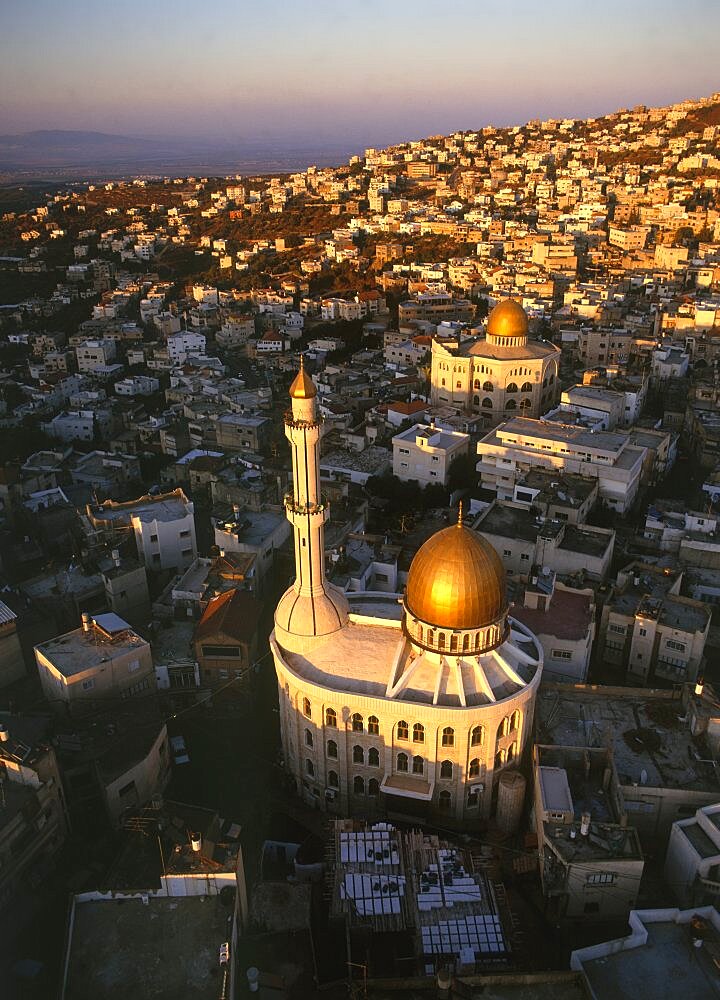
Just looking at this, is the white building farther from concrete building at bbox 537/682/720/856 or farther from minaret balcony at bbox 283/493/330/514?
concrete building at bbox 537/682/720/856

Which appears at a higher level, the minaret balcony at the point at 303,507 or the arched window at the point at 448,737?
the minaret balcony at the point at 303,507

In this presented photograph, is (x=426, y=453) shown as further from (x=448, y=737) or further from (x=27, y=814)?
(x=27, y=814)

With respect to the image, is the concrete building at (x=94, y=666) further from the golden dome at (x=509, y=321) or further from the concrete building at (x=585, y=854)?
the golden dome at (x=509, y=321)

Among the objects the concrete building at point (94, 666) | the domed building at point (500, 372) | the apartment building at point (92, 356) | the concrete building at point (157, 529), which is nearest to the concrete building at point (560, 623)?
the concrete building at point (94, 666)

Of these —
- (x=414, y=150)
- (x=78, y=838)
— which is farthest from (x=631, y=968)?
(x=414, y=150)

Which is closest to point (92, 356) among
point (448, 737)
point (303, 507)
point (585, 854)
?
point (303, 507)

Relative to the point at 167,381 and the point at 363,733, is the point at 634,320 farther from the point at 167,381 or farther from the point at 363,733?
the point at 363,733
